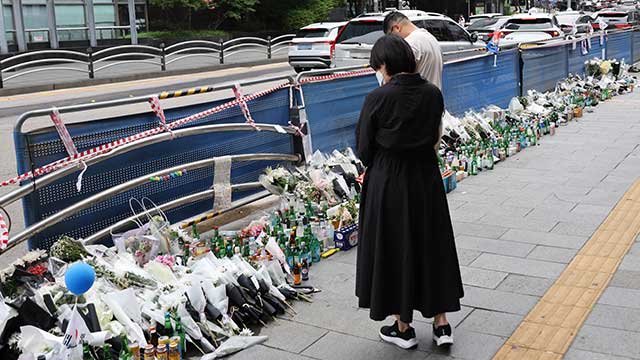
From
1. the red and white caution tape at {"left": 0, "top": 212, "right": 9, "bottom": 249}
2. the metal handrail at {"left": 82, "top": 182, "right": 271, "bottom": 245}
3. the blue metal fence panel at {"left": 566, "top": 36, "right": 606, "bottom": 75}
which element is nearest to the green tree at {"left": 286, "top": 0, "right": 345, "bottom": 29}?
the blue metal fence panel at {"left": 566, "top": 36, "right": 606, "bottom": 75}

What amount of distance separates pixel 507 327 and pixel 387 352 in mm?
836

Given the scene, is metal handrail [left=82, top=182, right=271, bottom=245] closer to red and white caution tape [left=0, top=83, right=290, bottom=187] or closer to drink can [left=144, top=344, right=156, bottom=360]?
red and white caution tape [left=0, top=83, right=290, bottom=187]

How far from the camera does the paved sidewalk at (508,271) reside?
14.8ft

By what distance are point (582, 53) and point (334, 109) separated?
9518 mm

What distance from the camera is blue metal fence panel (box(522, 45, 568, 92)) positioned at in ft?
44.4

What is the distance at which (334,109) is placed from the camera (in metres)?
8.59

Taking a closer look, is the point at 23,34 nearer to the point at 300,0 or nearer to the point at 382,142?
the point at 300,0

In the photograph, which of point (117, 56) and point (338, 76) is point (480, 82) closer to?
point (338, 76)

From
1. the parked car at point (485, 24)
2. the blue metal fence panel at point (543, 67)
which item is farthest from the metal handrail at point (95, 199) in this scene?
the parked car at point (485, 24)

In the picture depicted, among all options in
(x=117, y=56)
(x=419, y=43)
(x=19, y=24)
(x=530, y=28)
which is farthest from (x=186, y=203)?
(x=19, y=24)

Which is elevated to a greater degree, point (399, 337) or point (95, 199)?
point (95, 199)

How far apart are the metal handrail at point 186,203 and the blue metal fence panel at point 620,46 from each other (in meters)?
13.5

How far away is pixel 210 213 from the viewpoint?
6.86 m

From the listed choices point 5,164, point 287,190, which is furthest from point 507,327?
point 5,164
